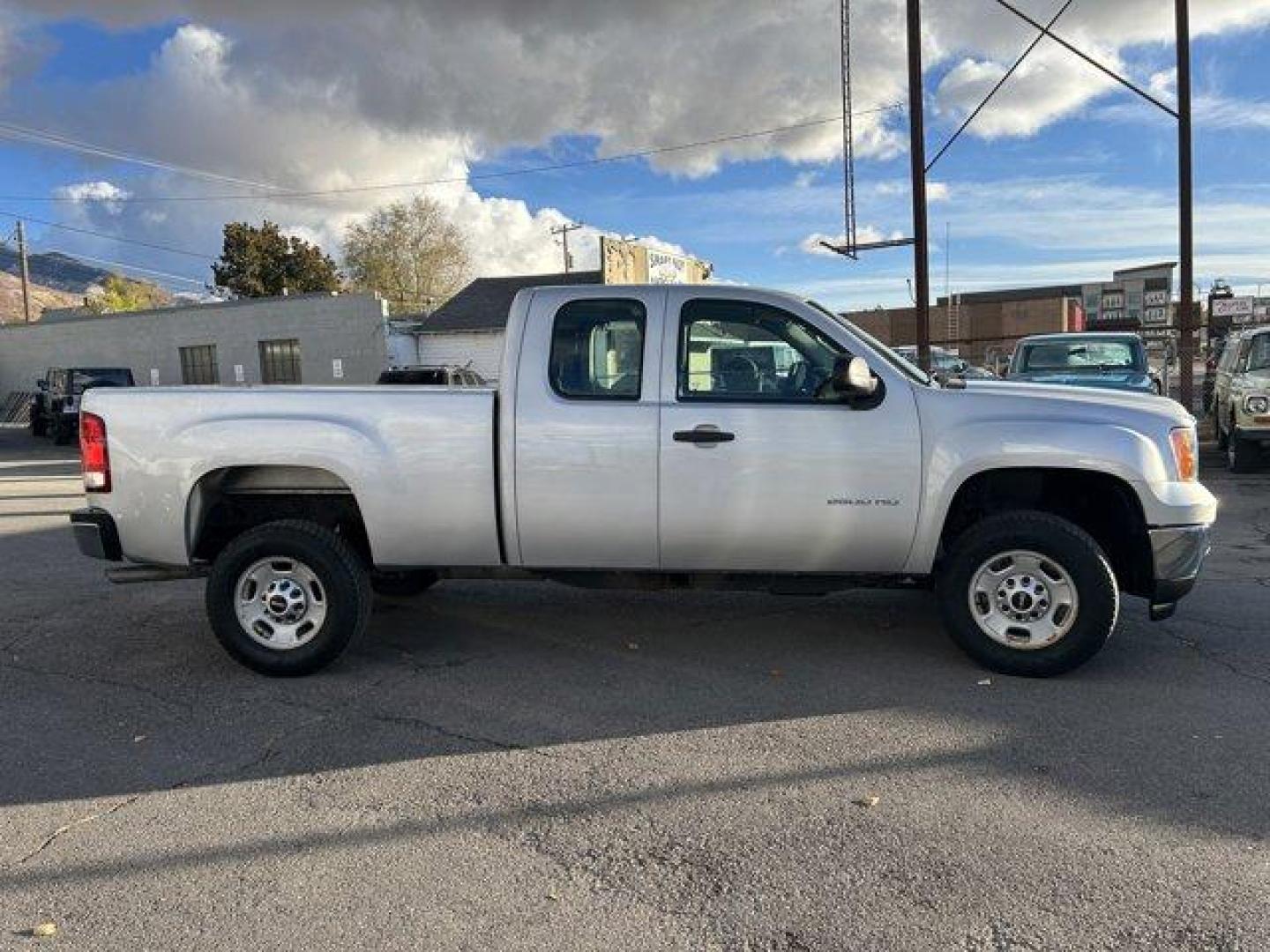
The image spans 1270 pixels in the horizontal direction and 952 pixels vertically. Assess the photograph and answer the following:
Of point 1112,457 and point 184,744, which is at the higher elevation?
point 1112,457

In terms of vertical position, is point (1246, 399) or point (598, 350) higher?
point (598, 350)

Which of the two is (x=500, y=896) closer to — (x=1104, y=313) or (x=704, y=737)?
(x=704, y=737)

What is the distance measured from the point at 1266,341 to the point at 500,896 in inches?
503

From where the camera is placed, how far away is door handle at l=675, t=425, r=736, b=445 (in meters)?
4.89

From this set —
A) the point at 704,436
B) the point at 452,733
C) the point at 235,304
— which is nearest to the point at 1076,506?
the point at 704,436

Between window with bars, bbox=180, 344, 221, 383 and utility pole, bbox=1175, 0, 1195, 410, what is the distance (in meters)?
27.9

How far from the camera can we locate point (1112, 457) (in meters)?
4.76

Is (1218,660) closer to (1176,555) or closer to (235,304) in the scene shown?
(1176,555)

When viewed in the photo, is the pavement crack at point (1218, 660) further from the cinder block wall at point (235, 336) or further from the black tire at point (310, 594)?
the cinder block wall at point (235, 336)

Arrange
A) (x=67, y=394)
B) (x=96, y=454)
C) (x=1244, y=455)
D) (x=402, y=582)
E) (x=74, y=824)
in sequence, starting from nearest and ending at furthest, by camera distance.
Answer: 1. (x=74, y=824)
2. (x=96, y=454)
3. (x=402, y=582)
4. (x=1244, y=455)
5. (x=67, y=394)

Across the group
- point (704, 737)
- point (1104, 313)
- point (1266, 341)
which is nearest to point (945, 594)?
point (704, 737)

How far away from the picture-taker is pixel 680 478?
A: 16.2 ft

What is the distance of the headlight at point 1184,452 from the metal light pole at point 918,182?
1120cm

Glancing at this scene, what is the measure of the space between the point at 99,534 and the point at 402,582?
167 centimetres
